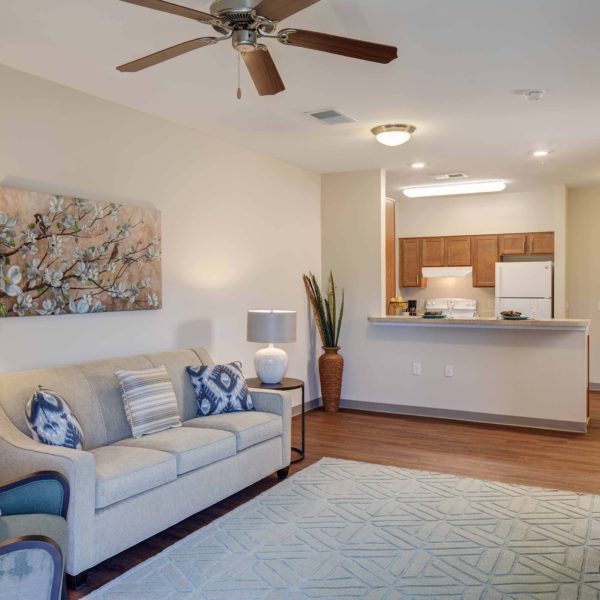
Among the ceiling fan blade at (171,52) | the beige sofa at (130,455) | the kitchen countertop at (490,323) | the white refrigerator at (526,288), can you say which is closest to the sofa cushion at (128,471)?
the beige sofa at (130,455)

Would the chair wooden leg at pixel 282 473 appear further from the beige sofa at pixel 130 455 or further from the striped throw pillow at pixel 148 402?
the striped throw pillow at pixel 148 402

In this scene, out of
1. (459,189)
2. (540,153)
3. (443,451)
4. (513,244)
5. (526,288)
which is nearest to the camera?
(443,451)

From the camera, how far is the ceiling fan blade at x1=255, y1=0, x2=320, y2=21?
204 centimetres

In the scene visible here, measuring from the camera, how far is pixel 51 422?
114 inches

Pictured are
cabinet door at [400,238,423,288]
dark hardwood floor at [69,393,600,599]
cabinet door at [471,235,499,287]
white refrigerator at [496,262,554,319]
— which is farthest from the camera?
cabinet door at [400,238,423,288]

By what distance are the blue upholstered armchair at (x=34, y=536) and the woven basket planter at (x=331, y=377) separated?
3942mm

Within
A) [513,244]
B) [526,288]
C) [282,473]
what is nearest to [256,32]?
[282,473]

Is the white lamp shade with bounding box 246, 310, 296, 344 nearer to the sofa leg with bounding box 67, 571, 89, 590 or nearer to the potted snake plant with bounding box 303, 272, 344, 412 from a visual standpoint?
the potted snake plant with bounding box 303, 272, 344, 412

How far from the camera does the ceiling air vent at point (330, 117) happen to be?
4180 millimetres

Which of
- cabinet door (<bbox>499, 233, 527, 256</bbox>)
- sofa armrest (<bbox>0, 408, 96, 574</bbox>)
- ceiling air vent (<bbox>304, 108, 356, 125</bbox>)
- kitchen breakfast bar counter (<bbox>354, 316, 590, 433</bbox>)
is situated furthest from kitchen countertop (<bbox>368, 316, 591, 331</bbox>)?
sofa armrest (<bbox>0, 408, 96, 574</bbox>)

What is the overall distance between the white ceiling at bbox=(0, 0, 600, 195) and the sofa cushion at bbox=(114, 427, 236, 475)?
2099mm

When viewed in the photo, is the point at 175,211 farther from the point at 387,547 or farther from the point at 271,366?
the point at 387,547

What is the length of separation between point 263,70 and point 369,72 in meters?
1.04

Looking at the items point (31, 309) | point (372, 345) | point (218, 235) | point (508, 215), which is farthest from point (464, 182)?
point (31, 309)
